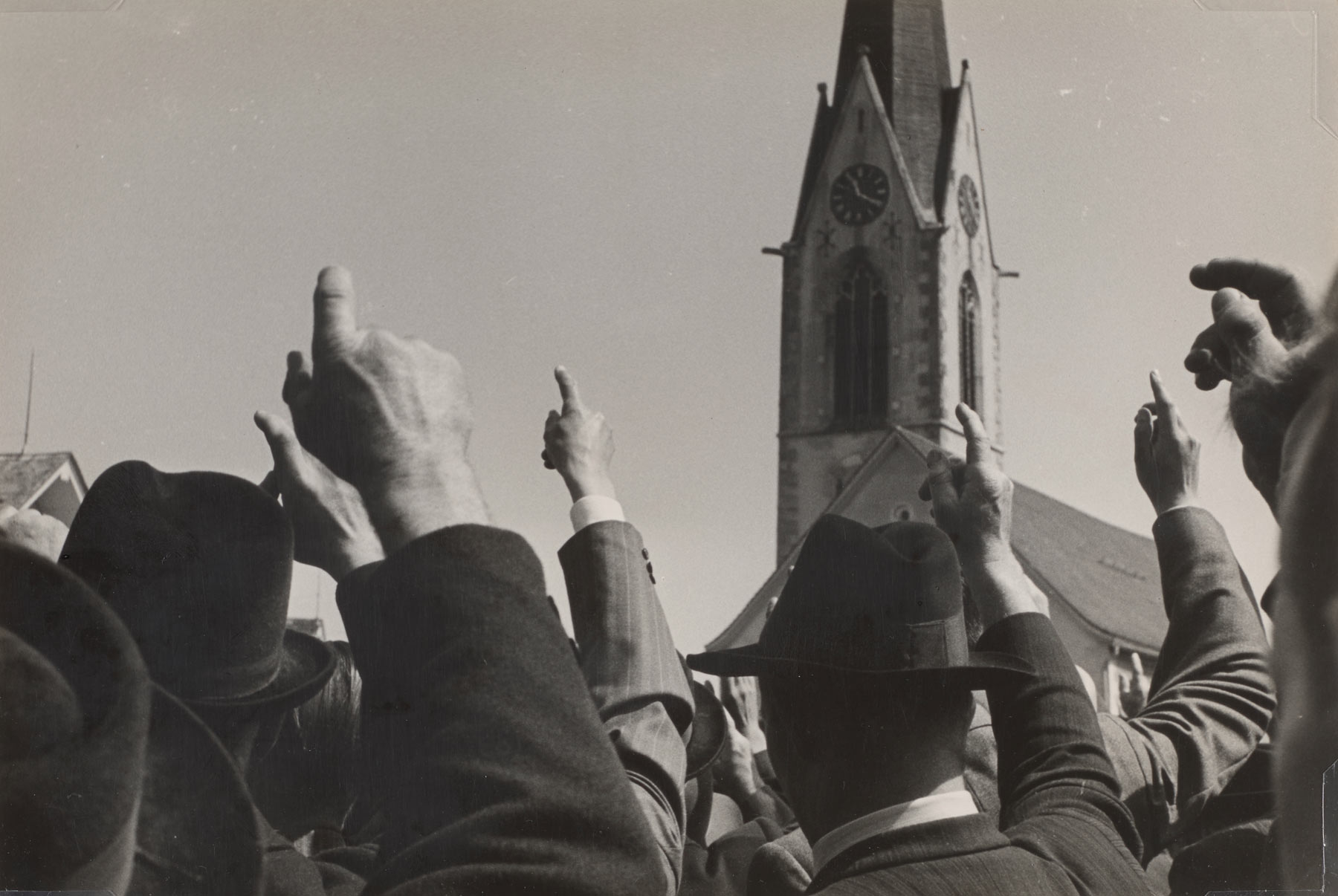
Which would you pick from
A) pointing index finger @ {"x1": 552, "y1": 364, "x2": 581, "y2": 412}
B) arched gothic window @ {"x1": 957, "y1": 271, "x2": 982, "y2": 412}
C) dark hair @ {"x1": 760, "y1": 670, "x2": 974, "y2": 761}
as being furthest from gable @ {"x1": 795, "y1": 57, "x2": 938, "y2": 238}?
dark hair @ {"x1": 760, "y1": 670, "x2": 974, "y2": 761}

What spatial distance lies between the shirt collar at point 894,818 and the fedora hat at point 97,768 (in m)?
0.76

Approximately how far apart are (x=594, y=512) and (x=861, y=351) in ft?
6.93

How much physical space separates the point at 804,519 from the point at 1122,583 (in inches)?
42.6

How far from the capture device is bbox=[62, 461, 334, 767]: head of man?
88.7 inches

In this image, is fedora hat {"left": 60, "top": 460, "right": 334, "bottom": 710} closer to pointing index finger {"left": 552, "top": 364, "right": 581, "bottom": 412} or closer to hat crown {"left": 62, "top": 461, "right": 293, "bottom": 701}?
hat crown {"left": 62, "top": 461, "right": 293, "bottom": 701}

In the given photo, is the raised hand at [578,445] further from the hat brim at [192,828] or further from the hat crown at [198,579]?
the hat brim at [192,828]

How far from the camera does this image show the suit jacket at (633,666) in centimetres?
219

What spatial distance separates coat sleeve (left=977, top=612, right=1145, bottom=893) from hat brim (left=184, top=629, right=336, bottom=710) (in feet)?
3.31

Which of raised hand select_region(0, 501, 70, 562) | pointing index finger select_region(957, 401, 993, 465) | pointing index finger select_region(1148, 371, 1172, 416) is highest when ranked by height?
pointing index finger select_region(1148, 371, 1172, 416)

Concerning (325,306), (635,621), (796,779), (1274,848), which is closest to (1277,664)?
(1274,848)

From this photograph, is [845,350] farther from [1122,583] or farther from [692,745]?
[692,745]

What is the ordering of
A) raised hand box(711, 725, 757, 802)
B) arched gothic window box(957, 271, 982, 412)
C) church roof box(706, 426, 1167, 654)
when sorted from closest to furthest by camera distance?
church roof box(706, 426, 1167, 654), arched gothic window box(957, 271, 982, 412), raised hand box(711, 725, 757, 802)

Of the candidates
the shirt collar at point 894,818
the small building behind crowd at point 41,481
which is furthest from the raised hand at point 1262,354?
the small building behind crowd at point 41,481

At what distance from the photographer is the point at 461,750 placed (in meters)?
1.46
